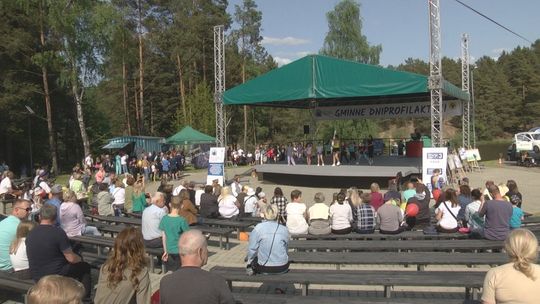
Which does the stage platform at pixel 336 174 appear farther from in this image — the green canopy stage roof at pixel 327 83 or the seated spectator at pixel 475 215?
the seated spectator at pixel 475 215

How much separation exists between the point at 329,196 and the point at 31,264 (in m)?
13.4

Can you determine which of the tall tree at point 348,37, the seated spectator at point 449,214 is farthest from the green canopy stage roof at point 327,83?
the tall tree at point 348,37

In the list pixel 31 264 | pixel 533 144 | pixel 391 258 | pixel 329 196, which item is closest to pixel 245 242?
pixel 391 258

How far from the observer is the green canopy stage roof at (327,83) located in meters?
17.1

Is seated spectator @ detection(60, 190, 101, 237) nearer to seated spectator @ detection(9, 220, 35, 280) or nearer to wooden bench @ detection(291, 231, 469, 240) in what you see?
seated spectator @ detection(9, 220, 35, 280)

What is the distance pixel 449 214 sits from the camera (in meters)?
8.29

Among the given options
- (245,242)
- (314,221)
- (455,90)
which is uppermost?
(455,90)

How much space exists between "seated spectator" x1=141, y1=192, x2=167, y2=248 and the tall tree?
36512 millimetres

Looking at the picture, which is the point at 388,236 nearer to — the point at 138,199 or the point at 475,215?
the point at 475,215

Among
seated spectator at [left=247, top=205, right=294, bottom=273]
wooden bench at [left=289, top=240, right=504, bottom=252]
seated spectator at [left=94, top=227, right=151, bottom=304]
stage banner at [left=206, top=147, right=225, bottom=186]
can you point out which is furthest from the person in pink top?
stage banner at [left=206, top=147, right=225, bottom=186]

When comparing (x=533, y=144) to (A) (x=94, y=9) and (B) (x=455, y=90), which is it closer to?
(B) (x=455, y=90)

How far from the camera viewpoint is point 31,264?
4762 mm

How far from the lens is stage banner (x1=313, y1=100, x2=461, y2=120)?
22594mm

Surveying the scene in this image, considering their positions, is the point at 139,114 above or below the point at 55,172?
above
